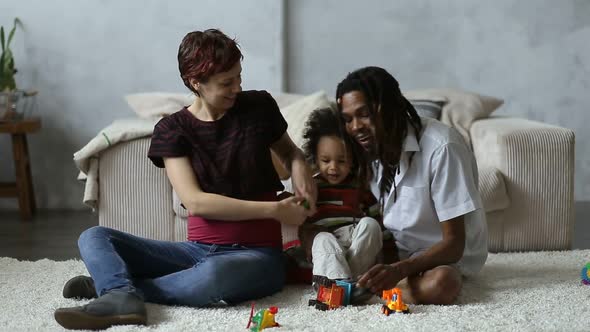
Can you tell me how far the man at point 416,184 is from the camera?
2.20 m

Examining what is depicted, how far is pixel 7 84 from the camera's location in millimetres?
4125

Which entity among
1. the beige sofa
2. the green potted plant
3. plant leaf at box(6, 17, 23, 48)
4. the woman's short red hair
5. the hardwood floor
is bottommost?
the hardwood floor

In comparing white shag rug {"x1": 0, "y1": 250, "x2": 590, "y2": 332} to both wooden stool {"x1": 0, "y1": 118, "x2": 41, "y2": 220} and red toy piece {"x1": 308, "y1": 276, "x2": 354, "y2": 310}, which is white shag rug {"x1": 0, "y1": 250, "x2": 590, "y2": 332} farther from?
wooden stool {"x1": 0, "y1": 118, "x2": 41, "y2": 220}

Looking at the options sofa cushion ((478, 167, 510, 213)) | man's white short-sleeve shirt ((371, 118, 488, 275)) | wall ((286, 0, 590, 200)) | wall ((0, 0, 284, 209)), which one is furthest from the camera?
wall ((286, 0, 590, 200))

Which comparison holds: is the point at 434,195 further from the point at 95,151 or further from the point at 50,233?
the point at 50,233

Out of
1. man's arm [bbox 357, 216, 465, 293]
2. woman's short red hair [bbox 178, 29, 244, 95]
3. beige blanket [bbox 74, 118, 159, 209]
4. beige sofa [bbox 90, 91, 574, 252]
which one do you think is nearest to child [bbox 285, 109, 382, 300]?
man's arm [bbox 357, 216, 465, 293]

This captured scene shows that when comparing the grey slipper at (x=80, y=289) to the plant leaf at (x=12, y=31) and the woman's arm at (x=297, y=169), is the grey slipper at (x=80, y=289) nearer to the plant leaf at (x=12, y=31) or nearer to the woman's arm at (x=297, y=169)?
the woman's arm at (x=297, y=169)

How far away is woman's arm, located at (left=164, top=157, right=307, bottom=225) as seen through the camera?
2160mm

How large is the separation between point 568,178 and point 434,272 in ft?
3.86

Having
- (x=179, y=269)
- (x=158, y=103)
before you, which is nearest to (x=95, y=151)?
(x=158, y=103)

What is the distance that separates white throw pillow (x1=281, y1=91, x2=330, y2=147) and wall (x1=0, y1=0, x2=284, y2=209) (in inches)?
35.3

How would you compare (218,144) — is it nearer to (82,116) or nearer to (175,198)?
(175,198)

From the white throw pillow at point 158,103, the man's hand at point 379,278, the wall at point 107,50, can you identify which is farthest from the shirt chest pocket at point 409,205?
the wall at point 107,50

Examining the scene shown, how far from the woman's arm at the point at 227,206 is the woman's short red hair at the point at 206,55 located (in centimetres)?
26
